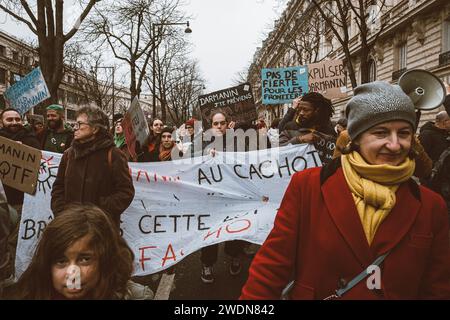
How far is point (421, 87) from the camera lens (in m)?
2.67

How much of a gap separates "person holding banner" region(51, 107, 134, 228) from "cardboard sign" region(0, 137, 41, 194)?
527 millimetres

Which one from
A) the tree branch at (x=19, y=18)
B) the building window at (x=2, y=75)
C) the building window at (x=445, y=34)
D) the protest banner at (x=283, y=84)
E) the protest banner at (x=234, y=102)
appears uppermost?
the building window at (x=2, y=75)

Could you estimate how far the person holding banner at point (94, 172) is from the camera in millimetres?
3576

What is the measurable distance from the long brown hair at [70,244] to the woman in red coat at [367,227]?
0.63 metres

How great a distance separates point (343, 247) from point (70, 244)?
1.13 meters

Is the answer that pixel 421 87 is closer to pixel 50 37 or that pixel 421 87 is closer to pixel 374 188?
pixel 374 188

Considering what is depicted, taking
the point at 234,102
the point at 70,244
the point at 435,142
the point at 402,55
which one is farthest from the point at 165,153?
the point at 402,55

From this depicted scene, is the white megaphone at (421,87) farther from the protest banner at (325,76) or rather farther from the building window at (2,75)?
the building window at (2,75)

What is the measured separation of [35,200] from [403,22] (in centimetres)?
2479

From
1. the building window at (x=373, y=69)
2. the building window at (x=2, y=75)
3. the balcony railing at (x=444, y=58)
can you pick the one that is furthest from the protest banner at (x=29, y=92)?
the building window at (x=2, y=75)

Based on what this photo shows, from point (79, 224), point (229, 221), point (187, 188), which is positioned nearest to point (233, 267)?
Result: point (229, 221)

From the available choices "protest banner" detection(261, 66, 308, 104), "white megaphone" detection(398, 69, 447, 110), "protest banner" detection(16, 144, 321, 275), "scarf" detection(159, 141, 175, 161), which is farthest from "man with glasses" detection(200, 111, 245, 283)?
"protest banner" detection(261, 66, 308, 104)

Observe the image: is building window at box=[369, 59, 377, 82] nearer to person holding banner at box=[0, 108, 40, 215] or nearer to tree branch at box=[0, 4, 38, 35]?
tree branch at box=[0, 4, 38, 35]

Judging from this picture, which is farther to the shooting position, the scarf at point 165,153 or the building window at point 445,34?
the building window at point 445,34
